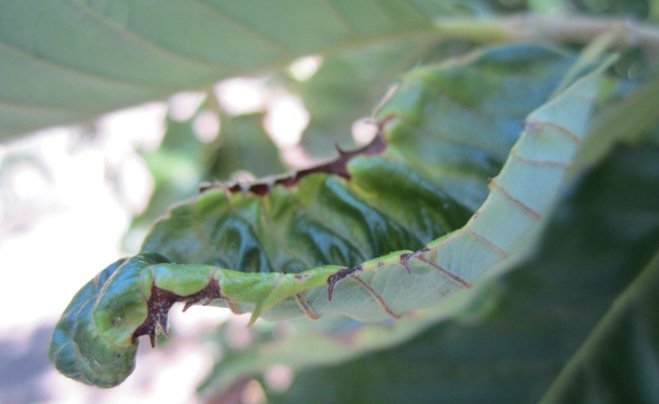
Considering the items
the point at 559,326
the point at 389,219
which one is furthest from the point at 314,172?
the point at 559,326

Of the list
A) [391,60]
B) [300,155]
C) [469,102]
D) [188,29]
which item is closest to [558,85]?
[469,102]

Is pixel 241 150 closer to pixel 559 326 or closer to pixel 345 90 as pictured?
pixel 345 90

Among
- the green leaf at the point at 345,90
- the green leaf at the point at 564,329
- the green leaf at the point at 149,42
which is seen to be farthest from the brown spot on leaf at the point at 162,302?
the green leaf at the point at 345,90

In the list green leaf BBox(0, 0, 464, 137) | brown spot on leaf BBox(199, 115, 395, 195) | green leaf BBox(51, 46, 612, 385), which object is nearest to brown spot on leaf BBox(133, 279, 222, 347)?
green leaf BBox(51, 46, 612, 385)

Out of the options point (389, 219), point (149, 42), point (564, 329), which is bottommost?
point (564, 329)

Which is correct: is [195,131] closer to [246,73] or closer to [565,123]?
[246,73]
